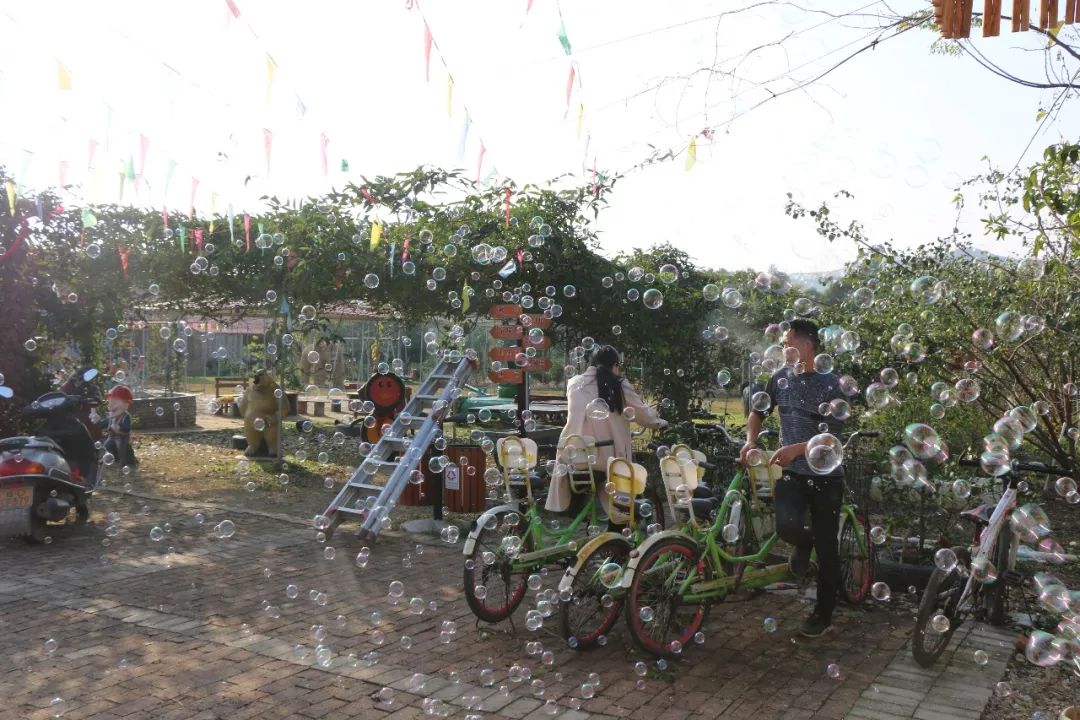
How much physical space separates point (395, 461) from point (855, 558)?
4.01 m

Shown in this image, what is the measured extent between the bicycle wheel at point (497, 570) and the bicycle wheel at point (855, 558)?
1.92 metres

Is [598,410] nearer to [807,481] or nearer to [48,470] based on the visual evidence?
[807,481]

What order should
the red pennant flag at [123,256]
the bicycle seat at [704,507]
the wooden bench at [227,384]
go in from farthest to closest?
the wooden bench at [227,384]
the red pennant flag at [123,256]
the bicycle seat at [704,507]

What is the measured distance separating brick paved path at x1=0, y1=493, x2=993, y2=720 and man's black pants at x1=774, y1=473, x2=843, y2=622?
403 mm

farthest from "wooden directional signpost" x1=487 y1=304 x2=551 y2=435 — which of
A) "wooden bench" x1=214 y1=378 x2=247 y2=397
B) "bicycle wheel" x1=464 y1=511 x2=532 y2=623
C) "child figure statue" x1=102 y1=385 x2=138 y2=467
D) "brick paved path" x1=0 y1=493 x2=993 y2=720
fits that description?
"wooden bench" x1=214 y1=378 x2=247 y2=397

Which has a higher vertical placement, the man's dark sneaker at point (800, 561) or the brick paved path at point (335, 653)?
the man's dark sneaker at point (800, 561)

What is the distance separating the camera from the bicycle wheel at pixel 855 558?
5566mm

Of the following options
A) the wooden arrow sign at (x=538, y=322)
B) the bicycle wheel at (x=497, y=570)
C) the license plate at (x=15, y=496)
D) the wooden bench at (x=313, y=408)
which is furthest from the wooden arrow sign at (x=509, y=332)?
the wooden bench at (x=313, y=408)

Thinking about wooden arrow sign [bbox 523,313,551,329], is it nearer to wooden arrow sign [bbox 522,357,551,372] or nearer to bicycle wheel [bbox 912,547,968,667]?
wooden arrow sign [bbox 522,357,551,372]

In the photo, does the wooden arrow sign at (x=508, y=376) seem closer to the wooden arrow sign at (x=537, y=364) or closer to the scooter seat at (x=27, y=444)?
the wooden arrow sign at (x=537, y=364)

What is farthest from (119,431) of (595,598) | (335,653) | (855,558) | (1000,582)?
(1000,582)

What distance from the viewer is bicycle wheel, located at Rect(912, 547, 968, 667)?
4.53 m

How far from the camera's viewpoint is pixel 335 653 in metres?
4.67

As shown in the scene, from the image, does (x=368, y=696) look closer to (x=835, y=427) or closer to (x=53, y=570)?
(x=835, y=427)
